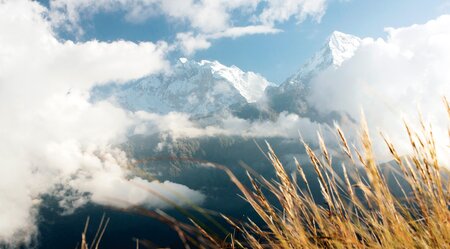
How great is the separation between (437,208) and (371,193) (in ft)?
1.11

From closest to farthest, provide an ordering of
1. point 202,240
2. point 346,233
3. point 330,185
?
1. point 202,240
2. point 346,233
3. point 330,185

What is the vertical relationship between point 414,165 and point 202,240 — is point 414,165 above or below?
above

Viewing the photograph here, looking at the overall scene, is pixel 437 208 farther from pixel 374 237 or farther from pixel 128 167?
pixel 128 167

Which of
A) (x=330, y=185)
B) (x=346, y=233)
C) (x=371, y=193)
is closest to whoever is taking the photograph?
(x=346, y=233)

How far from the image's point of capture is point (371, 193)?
218 cm

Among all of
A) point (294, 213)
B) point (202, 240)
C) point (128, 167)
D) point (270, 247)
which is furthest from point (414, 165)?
point (128, 167)

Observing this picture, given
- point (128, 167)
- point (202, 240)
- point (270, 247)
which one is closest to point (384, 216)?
point (270, 247)

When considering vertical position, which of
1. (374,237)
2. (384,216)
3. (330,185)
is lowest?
(374,237)

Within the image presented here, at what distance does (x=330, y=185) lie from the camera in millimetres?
2342

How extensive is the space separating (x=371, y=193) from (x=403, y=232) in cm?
30

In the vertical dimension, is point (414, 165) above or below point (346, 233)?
above

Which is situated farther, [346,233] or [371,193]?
[371,193]

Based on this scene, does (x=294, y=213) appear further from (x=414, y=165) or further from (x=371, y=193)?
(x=414, y=165)

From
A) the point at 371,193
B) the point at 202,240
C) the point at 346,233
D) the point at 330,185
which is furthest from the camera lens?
the point at 330,185
